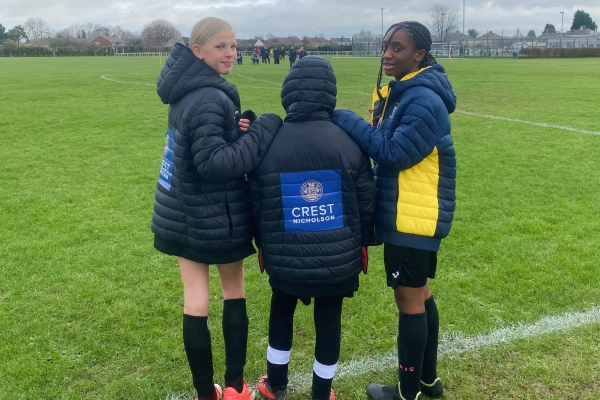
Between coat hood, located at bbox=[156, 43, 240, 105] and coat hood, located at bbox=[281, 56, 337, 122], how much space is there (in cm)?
31

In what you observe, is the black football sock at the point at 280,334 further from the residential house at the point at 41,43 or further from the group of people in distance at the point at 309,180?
the residential house at the point at 41,43

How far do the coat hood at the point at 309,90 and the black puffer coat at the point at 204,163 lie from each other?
12 centimetres

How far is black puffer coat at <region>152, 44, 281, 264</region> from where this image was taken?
2.41 m

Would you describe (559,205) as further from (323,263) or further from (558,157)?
(323,263)

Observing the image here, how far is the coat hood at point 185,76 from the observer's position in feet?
8.14

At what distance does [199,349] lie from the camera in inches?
108

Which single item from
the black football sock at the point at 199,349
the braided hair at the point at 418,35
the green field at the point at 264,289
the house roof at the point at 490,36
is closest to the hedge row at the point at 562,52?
the house roof at the point at 490,36

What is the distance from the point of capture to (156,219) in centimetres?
268

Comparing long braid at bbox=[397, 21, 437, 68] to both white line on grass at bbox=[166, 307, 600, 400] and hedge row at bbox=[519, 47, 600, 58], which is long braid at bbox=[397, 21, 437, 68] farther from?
hedge row at bbox=[519, 47, 600, 58]

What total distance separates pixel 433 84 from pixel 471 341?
179 centimetres

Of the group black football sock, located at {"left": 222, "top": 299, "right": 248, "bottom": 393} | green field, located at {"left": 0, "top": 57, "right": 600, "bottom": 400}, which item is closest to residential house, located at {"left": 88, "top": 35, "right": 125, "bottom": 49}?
green field, located at {"left": 0, "top": 57, "right": 600, "bottom": 400}

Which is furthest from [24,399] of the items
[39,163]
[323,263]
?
[39,163]

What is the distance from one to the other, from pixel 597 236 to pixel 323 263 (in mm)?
3922

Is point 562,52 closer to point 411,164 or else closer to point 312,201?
point 411,164
